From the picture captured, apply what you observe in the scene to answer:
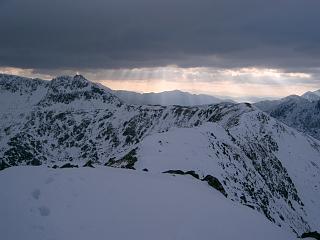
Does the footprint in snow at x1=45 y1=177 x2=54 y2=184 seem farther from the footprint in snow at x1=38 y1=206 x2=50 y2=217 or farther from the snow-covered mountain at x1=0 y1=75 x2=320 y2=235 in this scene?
the snow-covered mountain at x1=0 y1=75 x2=320 y2=235

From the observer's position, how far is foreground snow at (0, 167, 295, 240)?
38.7 ft

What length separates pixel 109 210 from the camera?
1340cm

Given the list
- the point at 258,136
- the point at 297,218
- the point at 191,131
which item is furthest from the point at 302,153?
the point at 191,131

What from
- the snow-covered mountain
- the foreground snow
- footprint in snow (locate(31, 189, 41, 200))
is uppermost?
footprint in snow (locate(31, 189, 41, 200))

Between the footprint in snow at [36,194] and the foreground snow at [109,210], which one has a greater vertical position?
the footprint in snow at [36,194]

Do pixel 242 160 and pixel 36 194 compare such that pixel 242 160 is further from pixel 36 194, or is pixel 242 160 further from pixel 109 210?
pixel 36 194

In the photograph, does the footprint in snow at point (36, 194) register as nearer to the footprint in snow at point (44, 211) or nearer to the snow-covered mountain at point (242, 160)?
the footprint in snow at point (44, 211)

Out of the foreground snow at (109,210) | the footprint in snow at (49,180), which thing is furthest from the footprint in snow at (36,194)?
the footprint in snow at (49,180)

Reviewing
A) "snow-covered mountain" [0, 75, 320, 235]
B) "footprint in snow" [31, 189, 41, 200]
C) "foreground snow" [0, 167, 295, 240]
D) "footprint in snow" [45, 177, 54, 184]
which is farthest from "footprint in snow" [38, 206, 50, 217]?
"snow-covered mountain" [0, 75, 320, 235]

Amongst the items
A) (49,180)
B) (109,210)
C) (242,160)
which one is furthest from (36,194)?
(242,160)

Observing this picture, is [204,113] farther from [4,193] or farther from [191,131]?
[4,193]

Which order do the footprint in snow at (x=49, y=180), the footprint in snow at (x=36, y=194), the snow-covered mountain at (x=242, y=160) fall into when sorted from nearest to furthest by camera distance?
1. the footprint in snow at (x=36, y=194)
2. the footprint in snow at (x=49, y=180)
3. the snow-covered mountain at (x=242, y=160)

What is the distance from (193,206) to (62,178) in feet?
18.9

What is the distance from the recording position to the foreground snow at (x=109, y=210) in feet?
38.7
